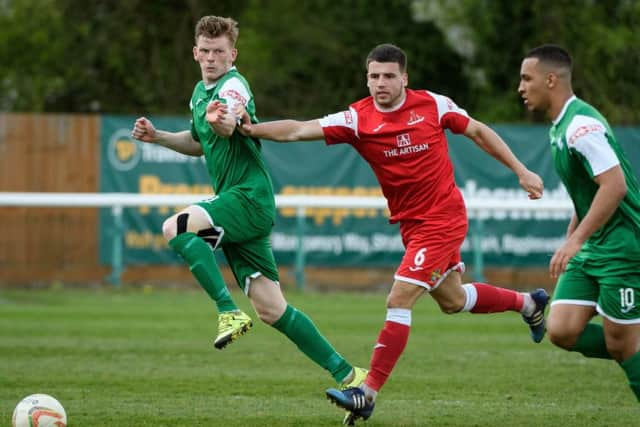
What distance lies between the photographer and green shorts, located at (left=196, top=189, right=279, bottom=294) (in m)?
7.78

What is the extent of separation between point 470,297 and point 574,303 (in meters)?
1.39

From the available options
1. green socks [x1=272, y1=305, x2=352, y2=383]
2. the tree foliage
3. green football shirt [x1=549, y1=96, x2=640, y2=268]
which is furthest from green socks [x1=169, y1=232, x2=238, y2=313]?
the tree foliage

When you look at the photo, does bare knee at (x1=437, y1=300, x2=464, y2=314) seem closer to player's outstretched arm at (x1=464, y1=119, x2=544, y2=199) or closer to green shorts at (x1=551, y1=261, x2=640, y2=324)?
player's outstretched arm at (x1=464, y1=119, x2=544, y2=199)

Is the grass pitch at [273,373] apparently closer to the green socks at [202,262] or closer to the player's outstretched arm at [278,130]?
the green socks at [202,262]

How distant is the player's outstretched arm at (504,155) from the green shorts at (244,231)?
60.1 inches

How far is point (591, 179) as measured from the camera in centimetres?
687

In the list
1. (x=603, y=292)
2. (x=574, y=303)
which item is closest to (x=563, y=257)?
(x=603, y=292)

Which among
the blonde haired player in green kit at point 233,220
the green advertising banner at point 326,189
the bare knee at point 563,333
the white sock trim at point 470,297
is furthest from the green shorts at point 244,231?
the green advertising banner at point 326,189

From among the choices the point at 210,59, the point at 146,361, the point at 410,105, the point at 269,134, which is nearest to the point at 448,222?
the point at 410,105

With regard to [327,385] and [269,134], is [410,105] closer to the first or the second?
[269,134]

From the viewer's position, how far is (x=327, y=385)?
9.57 m

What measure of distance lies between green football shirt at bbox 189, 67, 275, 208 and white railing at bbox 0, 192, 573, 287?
983 cm

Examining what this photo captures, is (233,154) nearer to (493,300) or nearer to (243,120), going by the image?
(243,120)

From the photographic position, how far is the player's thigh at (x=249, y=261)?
8008 mm
